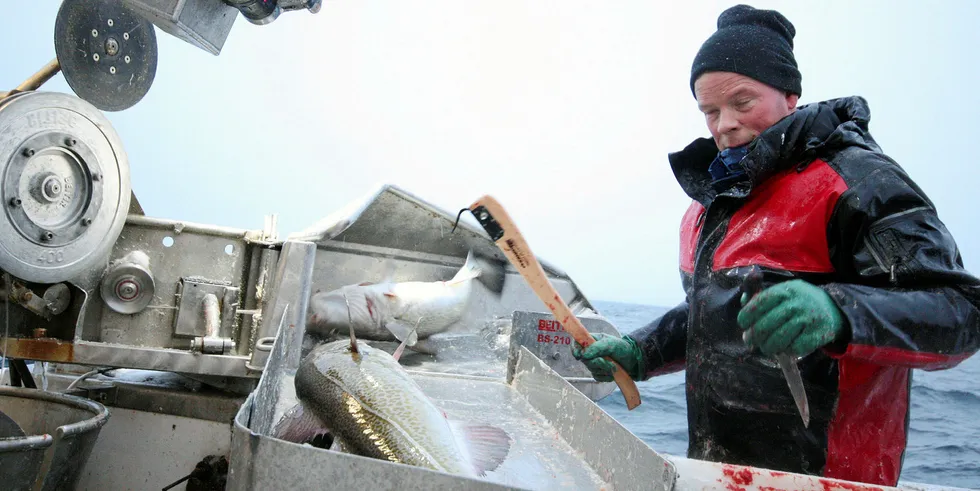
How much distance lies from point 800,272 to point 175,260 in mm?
3283

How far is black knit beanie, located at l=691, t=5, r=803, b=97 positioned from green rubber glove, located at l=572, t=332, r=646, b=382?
961 millimetres

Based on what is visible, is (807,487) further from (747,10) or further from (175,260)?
(175,260)

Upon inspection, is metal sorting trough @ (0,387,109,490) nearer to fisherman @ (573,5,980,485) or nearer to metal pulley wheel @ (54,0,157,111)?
metal pulley wheel @ (54,0,157,111)

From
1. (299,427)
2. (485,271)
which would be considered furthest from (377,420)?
(485,271)

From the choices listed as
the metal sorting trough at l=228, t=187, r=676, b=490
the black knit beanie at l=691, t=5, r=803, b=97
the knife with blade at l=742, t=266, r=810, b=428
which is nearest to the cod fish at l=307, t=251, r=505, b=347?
the metal sorting trough at l=228, t=187, r=676, b=490

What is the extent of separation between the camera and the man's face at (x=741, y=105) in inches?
83.7

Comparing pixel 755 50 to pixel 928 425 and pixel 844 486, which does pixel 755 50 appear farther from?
pixel 928 425

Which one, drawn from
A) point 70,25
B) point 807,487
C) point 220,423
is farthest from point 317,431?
point 70,25

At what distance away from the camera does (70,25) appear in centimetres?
353

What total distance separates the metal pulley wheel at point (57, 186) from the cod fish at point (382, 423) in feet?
6.19

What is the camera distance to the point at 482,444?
172cm

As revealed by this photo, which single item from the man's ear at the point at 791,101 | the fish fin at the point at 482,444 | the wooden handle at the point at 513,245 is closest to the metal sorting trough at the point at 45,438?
the fish fin at the point at 482,444

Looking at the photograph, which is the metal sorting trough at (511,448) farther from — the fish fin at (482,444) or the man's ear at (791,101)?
the man's ear at (791,101)

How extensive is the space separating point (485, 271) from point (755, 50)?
3.26 metres
